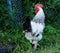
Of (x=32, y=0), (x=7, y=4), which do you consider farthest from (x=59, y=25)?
(x=7, y=4)

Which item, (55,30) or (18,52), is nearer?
(18,52)

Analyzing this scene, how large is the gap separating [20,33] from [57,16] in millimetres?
1482

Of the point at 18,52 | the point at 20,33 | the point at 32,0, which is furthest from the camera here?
the point at 32,0

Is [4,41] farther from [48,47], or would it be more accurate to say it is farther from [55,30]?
[55,30]

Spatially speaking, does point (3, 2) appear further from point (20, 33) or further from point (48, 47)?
point (48, 47)

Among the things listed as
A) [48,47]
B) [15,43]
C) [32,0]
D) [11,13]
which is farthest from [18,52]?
[32,0]

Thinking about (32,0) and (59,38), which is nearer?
(59,38)

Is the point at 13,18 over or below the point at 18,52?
over

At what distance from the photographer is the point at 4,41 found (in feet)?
24.7

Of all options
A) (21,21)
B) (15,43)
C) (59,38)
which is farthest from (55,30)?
(15,43)

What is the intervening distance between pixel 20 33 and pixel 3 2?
1.02 meters

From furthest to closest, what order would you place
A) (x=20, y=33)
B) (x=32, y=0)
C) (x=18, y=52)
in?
(x=32, y=0)
(x=20, y=33)
(x=18, y=52)

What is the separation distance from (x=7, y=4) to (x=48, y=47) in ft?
5.29

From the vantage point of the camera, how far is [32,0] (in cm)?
870
